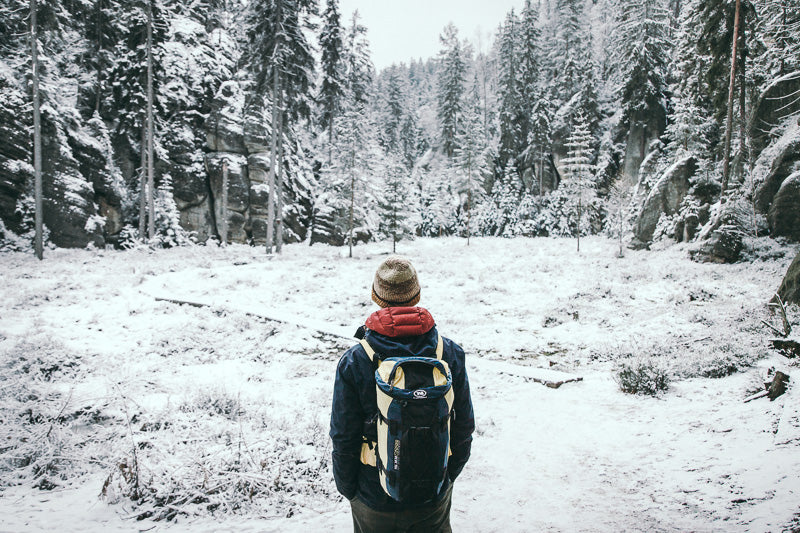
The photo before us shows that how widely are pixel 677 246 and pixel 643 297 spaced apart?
40.3 ft

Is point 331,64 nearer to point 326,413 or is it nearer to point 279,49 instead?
point 279,49

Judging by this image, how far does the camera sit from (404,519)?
2275 mm

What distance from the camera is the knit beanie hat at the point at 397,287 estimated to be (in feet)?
8.28

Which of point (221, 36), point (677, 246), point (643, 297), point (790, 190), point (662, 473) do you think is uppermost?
point (221, 36)

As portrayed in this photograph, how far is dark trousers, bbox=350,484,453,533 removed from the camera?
7.47 feet

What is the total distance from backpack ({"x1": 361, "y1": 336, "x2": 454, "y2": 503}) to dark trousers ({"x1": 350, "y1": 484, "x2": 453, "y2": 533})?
0.15 meters

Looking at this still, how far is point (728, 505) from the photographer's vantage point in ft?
13.4

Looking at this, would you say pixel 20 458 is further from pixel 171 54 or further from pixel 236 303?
pixel 171 54

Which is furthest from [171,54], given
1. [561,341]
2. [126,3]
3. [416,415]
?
[416,415]

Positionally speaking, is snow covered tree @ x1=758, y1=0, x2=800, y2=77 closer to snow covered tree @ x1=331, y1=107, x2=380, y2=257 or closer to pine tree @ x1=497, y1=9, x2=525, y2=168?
snow covered tree @ x1=331, y1=107, x2=380, y2=257

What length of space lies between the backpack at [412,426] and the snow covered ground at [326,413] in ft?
9.13

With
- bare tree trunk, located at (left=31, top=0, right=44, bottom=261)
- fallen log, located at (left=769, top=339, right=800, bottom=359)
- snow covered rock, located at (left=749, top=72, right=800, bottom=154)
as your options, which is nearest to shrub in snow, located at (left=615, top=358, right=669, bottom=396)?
fallen log, located at (left=769, top=339, right=800, bottom=359)

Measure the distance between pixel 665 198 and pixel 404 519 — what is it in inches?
1270

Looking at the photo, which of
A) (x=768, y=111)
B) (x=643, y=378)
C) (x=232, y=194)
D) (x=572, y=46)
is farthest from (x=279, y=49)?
(x=572, y=46)
